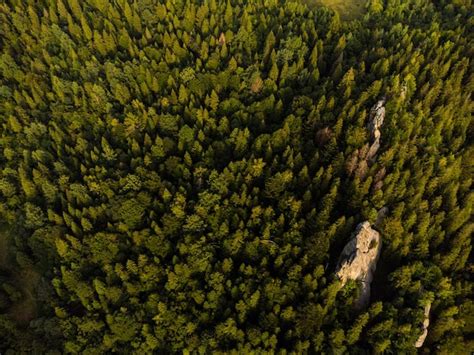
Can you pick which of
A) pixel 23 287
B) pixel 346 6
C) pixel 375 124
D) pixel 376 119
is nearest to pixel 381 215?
pixel 375 124

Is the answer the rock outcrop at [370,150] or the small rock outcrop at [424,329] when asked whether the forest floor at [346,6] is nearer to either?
the rock outcrop at [370,150]

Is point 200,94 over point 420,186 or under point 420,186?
over

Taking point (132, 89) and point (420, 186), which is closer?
point (420, 186)

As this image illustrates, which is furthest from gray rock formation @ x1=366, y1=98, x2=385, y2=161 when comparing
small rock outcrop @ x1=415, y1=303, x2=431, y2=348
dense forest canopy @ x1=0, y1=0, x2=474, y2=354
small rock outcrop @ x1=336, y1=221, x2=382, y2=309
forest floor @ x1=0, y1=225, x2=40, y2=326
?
forest floor @ x1=0, y1=225, x2=40, y2=326

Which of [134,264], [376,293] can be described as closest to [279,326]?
[376,293]

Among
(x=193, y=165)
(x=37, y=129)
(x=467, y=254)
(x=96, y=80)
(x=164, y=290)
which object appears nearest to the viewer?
(x=164, y=290)

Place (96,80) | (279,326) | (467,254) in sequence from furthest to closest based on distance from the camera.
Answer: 1. (96,80)
2. (467,254)
3. (279,326)

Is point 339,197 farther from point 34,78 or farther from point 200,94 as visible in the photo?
point 34,78

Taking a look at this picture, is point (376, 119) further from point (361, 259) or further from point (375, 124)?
point (361, 259)
